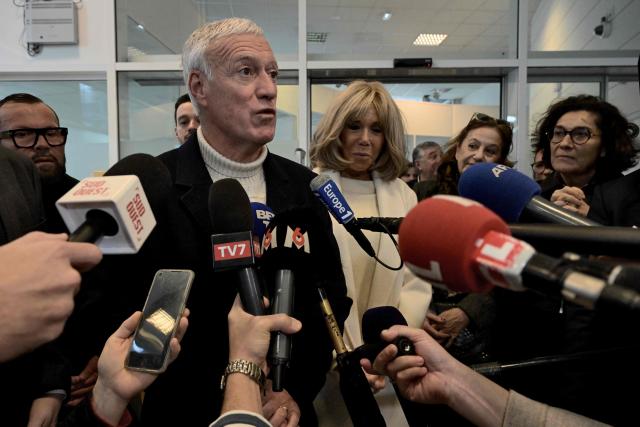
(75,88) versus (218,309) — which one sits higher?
(75,88)

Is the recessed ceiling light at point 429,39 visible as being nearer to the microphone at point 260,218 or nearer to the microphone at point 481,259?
the microphone at point 260,218

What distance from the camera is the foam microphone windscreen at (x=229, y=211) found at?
2.90ft

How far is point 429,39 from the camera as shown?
4578 mm

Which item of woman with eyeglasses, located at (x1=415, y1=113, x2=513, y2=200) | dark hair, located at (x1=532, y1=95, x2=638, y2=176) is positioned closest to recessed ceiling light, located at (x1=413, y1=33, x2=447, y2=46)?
woman with eyeglasses, located at (x1=415, y1=113, x2=513, y2=200)

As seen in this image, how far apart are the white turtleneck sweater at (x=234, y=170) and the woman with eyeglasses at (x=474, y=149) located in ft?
4.24

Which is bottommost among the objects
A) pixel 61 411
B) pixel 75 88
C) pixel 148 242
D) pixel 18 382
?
pixel 61 411

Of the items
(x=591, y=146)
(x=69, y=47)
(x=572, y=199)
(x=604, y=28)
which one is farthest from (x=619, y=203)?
(x=69, y=47)

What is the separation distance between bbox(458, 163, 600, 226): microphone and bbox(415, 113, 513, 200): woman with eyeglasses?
172cm

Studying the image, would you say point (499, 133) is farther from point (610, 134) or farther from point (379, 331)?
point (379, 331)

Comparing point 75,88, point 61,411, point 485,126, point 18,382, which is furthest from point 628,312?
point 75,88

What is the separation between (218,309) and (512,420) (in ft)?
2.32

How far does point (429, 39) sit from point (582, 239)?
441cm

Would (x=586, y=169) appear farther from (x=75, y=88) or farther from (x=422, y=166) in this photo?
(x=75, y=88)

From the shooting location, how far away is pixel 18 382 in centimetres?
103
